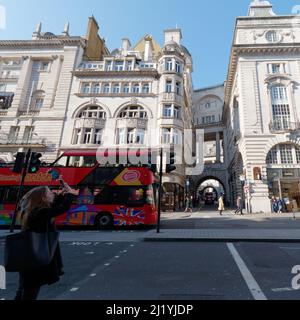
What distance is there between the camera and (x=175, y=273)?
500 cm

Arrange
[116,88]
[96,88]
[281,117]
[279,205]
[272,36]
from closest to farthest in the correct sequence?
[279,205], [281,117], [272,36], [116,88], [96,88]

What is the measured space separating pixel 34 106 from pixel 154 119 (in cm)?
1752

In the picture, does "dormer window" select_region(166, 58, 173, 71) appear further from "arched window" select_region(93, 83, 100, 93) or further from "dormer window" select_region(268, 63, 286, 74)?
"dormer window" select_region(268, 63, 286, 74)

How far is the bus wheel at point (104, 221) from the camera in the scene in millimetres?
12898

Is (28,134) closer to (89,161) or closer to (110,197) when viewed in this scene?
(89,161)

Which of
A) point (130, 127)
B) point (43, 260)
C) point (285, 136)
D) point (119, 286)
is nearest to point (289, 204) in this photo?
point (285, 136)

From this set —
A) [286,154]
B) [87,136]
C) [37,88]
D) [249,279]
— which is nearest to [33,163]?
[249,279]

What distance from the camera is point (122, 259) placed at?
637 cm

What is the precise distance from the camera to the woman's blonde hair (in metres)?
2.56

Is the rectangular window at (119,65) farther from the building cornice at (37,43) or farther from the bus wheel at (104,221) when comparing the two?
the bus wheel at (104,221)

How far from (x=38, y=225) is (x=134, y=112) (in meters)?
27.6

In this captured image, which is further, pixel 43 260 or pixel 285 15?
pixel 285 15

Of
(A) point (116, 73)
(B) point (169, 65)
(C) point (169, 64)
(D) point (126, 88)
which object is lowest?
(D) point (126, 88)

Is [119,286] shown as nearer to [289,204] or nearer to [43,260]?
[43,260]
